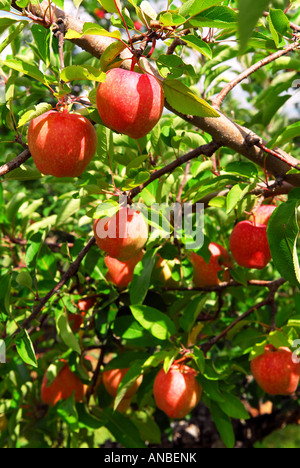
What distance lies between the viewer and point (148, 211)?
1286 mm

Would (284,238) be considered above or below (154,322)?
above

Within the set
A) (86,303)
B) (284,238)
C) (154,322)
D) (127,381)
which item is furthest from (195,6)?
(86,303)

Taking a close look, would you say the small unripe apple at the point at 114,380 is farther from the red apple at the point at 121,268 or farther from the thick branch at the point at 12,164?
the thick branch at the point at 12,164

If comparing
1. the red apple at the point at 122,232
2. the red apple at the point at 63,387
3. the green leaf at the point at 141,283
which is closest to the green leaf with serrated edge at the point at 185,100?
the red apple at the point at 122,232

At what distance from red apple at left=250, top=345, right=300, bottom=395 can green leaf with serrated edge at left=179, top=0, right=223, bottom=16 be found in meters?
1.04

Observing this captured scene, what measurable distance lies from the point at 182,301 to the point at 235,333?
8.5 inches

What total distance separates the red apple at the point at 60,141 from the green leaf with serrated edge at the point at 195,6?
0.33 metres

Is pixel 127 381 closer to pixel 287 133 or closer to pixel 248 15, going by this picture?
pixel 287 133

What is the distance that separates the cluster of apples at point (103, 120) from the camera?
803 mm

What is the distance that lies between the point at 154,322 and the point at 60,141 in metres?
0.63

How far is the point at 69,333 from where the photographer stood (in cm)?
127

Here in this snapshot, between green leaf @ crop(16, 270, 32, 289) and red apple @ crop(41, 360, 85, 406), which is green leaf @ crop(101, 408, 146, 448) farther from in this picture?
green leaf @ crop(16, 270, 32, 289)

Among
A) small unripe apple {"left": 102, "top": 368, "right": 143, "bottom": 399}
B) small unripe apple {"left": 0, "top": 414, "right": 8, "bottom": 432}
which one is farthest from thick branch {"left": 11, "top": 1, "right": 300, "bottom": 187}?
small unripe apple {"left": 0, "top": 414, "right": 8, "bottom": 432}
